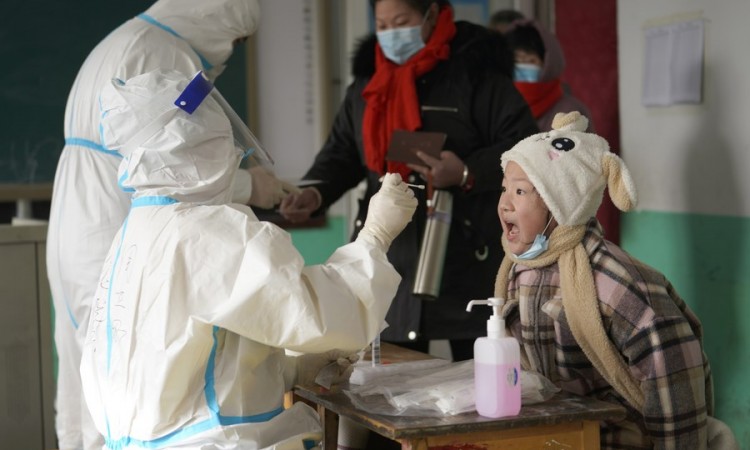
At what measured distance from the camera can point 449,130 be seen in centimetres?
319

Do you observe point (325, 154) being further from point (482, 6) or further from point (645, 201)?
point (482, 6)

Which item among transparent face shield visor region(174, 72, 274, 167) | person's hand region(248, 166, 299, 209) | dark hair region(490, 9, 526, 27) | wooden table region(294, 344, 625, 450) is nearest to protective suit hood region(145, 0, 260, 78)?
person's hand region(248, 166, 299, 209)

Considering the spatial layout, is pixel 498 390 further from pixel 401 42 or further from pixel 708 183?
pixel 708 183

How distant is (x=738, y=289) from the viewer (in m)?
3.42

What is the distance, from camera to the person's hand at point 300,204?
131 inches

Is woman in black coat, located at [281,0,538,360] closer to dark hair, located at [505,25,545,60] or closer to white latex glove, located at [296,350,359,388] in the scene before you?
white latex glove, located at [296,350,359,388]

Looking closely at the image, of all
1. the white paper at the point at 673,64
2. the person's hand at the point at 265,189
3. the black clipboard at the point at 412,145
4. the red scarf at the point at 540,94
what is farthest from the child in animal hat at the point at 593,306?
the red scarf at the point at 540,94

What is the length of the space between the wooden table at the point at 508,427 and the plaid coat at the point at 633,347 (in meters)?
0.17

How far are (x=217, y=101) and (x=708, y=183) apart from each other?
6.58ft

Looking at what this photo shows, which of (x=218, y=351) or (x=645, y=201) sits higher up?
(x=645, y=201)

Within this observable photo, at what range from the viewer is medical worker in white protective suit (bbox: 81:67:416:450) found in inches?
74.1

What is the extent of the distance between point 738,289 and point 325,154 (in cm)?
144

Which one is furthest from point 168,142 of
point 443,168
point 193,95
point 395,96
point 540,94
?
point 540,94

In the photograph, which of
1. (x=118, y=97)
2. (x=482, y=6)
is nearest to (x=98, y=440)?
(x=118, y=97)
